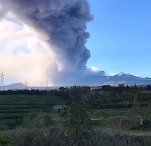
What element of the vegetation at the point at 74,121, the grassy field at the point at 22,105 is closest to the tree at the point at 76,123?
the vegetation at the point at 74,121

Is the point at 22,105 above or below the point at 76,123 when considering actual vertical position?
above

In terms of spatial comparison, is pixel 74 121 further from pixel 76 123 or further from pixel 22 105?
pixel 22 105

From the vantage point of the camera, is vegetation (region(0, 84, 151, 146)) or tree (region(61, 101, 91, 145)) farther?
vegetation (region(0, 84, 151, 146))

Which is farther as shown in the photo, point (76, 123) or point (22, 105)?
point (22, 105)

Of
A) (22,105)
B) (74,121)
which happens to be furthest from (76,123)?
(22,105)

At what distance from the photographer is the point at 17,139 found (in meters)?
15.0

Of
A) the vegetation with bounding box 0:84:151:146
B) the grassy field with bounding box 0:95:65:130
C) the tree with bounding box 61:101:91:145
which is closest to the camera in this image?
the tree with bounding box 61:101:91:145

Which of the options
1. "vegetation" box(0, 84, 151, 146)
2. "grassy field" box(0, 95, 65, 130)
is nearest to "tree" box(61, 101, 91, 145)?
"vegetation" box(0, 84, 151, 146)

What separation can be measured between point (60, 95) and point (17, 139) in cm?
4992

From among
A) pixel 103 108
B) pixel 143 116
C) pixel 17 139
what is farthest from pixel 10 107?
pixel 17 139

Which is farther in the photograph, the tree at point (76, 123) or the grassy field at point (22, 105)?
the grassy field at point (22, 105)

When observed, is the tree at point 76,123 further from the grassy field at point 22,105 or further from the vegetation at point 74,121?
the grassy field at point 22,105

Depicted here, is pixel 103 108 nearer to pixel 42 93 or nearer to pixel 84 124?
pixel 42 93

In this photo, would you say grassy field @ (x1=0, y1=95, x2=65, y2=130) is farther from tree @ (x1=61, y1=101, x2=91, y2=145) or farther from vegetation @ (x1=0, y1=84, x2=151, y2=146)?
tree @ (x1=61, y1=101, x2=91, y2=145)
